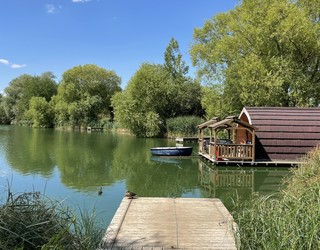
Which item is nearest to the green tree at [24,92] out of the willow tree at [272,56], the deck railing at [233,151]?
the willow tree at [272,56]

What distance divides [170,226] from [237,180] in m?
8.92

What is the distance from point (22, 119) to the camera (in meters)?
78.4

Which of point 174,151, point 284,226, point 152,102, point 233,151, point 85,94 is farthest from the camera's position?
point 85,94

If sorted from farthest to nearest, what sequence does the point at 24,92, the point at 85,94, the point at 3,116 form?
1. the point at 3,116
2. the point at 24,92
3. the point at 85,94

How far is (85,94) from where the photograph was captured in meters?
62.6

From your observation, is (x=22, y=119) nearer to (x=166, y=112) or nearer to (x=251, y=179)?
(x=166, y=112)

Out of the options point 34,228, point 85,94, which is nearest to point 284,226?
point 34,228

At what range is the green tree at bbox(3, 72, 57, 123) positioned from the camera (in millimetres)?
78625

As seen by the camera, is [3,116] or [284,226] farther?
[3,116]

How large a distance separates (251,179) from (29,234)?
1308 cm

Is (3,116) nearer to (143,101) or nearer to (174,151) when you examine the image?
(143,101)

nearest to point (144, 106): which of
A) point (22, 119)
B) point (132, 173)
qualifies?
point (132, 173)

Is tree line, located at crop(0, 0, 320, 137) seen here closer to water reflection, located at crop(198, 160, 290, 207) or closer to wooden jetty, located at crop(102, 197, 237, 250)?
water reflection, located at crop(198, 160, 290, 207)

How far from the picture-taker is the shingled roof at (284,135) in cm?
2030
